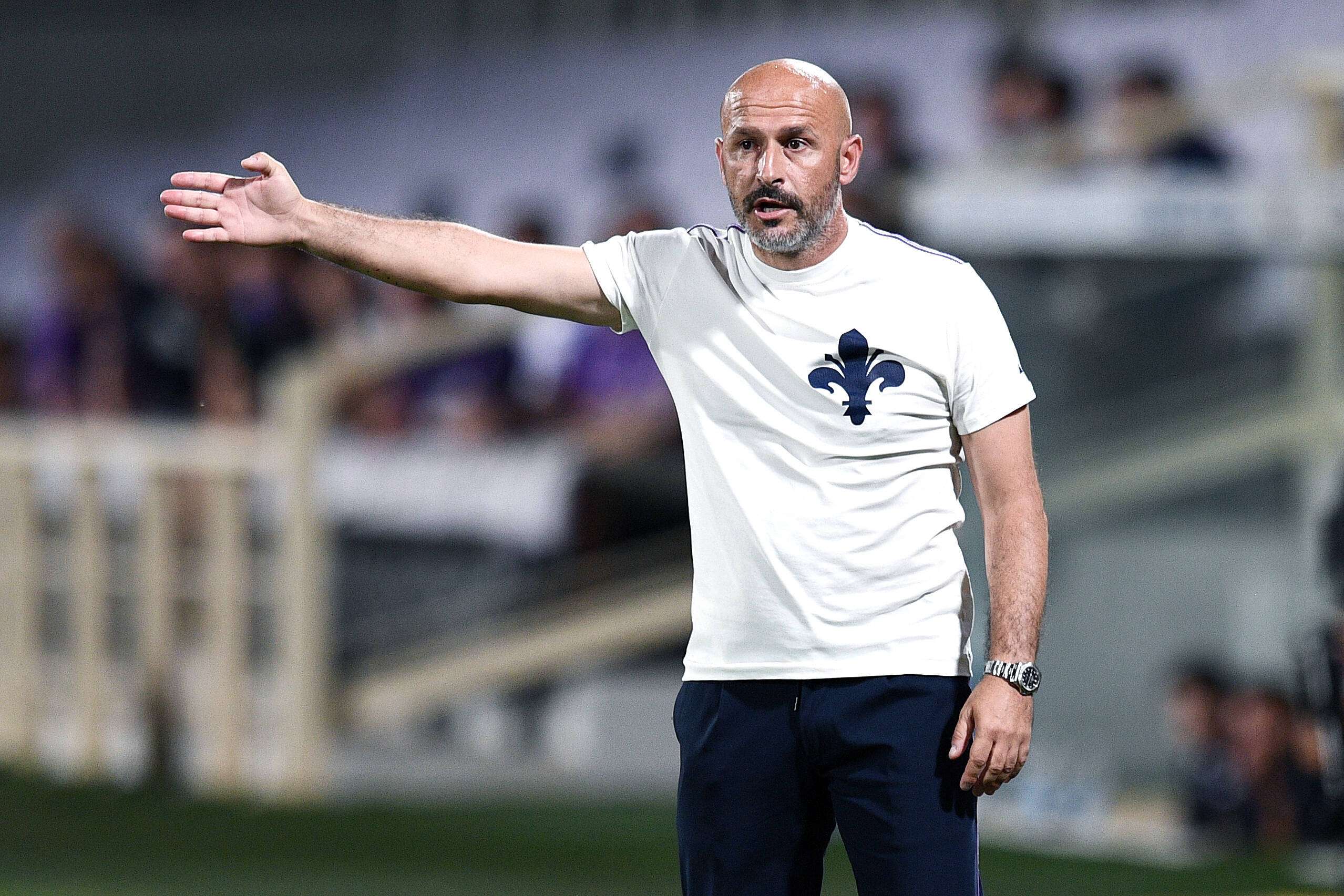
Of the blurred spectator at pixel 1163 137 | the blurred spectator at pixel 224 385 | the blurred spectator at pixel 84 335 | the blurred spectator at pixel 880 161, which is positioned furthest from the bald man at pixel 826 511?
the blurred spectator at pixel 84 335

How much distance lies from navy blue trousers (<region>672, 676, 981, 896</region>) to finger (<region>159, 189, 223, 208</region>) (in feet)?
2.96

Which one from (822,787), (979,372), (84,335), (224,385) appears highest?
(84,335)

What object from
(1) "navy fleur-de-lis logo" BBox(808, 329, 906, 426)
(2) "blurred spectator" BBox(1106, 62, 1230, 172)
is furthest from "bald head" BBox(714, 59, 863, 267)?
(2) "blurred spectator" BBox(1106, 62, 1230, 172)

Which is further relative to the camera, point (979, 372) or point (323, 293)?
point (323, 293)

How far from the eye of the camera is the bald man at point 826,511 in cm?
260

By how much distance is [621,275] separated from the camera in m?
2.75

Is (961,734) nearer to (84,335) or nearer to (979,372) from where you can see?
(979,372)

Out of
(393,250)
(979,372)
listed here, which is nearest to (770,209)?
(979,372)

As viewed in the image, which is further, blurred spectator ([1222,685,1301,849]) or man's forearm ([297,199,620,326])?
blurred spectator ([1222,685,1301,849])

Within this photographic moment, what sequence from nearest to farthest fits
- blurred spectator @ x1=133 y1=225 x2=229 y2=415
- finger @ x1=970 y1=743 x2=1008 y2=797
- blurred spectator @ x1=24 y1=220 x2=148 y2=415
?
finger @ x1=970 y1=743 x2=1008 y2=797 < blurred spectator @ x1=133 y1=225 x2=229 y2=415 < blurred spectator @ x1=24 y1=220 x2=148 y2=415

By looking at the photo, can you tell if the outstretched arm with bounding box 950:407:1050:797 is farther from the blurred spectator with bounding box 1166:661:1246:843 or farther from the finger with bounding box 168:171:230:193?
the blurred spectator with bounding box 1166:661:1246:843

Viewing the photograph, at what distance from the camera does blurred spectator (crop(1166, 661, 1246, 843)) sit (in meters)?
6.85

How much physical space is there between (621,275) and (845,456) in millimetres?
403

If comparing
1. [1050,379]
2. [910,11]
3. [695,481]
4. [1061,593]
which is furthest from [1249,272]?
[695,481]
